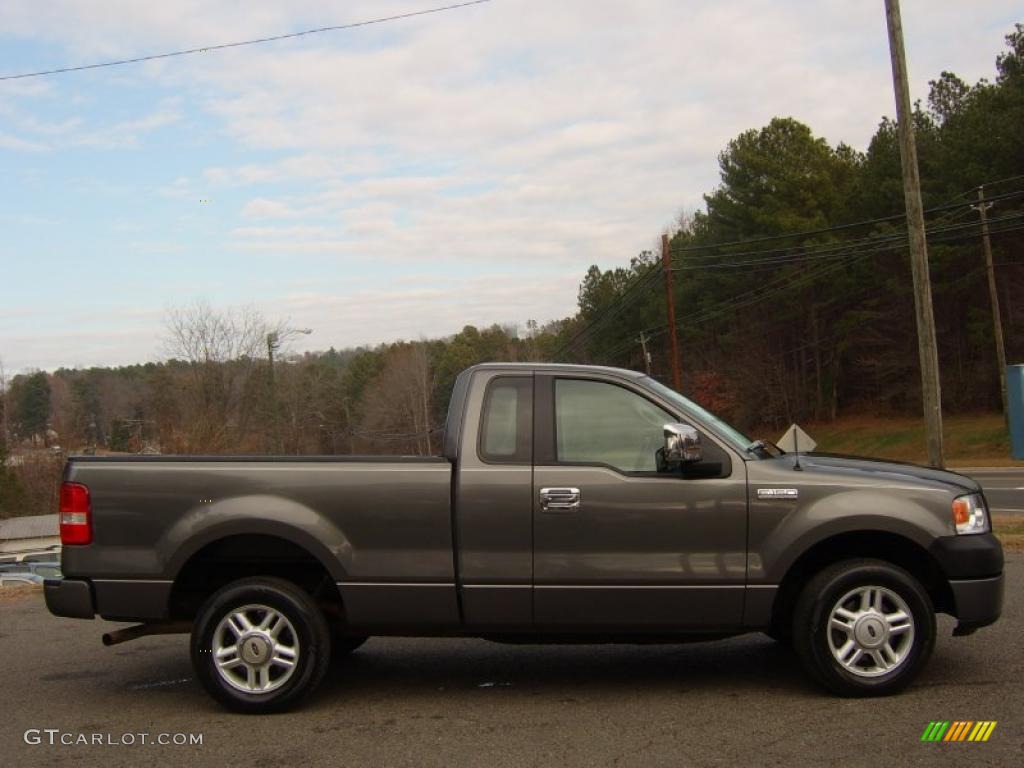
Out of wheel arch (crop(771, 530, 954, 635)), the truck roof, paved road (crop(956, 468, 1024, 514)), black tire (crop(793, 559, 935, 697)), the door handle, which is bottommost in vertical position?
paved road (crop(956, 468, 1024, 514))

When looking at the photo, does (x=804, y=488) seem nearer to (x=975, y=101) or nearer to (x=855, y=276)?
(x=975, y=101)

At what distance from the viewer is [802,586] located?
5348 millimetres

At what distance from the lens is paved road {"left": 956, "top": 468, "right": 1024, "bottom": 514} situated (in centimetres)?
1871

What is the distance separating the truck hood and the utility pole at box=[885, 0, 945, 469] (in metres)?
9.24

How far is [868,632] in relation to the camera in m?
5.13

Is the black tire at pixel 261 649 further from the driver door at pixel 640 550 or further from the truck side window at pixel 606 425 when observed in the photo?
the truck side window at pixel 606 425

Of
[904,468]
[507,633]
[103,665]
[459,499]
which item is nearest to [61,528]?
[103,665]

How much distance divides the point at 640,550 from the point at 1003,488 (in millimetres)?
21546

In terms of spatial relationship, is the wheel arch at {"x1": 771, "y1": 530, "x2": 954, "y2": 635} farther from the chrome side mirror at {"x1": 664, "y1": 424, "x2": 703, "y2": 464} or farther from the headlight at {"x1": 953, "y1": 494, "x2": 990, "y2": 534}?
the chrome side mirror at {"x1": 664, "y1": 424, "x2": 703, "y2": 464}

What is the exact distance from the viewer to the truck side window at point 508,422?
5.31m

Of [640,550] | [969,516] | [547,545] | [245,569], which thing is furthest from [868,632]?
[245,569]

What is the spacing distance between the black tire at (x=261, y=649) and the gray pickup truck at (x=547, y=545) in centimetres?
1

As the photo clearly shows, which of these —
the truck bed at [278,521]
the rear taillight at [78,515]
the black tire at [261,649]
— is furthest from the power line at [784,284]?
the rear taillight at [78,515]

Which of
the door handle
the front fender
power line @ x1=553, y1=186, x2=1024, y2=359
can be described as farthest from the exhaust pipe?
power line @ x1=553, y1=186, x2=1024, y2=359
